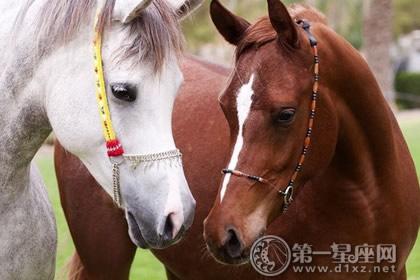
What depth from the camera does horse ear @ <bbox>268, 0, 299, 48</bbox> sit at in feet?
11.1

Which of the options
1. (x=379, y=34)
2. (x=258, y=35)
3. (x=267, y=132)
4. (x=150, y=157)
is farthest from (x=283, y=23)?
(x=379, y=34)

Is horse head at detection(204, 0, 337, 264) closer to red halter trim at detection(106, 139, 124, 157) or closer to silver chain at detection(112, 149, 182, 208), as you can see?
silver chain at detection(112, 149, 182, 208)

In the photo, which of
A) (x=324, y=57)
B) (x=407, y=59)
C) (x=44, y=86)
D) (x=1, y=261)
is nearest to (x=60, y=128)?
(x=44, y=86)

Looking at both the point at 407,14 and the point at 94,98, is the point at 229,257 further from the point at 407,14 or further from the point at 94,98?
the point at 407,14

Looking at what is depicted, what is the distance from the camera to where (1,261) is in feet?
11.3

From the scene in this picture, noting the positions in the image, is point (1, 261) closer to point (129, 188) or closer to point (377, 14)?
point (129, 188)

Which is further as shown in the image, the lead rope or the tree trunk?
the tree trunk

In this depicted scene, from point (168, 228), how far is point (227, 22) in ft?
3.66

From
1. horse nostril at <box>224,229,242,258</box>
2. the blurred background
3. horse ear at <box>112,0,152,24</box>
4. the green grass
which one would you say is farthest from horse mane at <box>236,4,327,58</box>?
the blurred background

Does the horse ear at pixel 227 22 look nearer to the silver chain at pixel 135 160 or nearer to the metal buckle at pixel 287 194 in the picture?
the metal buckle at pixel 287 194

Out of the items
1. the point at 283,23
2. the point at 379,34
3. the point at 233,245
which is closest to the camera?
the point at 233,245

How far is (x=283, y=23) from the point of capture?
344cm

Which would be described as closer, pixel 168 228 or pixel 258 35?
pixel 168 228

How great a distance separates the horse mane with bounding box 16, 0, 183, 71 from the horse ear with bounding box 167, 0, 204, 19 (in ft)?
0.20
